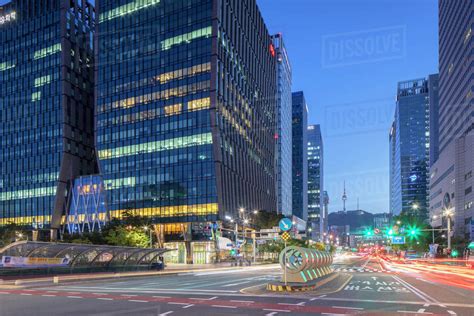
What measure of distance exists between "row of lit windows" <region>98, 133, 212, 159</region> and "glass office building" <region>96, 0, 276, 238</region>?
26 cm

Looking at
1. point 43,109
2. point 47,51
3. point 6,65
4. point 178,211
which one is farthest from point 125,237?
point 6,65

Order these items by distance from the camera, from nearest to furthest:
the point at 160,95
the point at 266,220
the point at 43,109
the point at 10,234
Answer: the point at 10,234 → the point at 160,95 → the point at 266,220 → the point at 43,109

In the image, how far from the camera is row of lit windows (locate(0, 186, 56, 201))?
130125 millimetres

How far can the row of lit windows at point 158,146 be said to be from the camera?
112 m

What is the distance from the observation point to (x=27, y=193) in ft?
440

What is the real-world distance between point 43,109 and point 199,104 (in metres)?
52.3

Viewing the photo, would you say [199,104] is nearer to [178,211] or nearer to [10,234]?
[178,211]

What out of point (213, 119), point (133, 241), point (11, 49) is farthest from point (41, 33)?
point (133, 241)

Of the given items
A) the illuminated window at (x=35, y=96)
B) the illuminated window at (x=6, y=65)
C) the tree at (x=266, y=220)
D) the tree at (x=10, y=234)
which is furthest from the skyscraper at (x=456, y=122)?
the illuminated window at (x=6, y=65)

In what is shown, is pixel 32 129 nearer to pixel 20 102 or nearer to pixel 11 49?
pixel 20 102

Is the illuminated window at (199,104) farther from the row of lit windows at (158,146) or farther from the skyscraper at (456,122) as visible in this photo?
the skyscraper at (456,122)

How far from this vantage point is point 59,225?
130125 mm

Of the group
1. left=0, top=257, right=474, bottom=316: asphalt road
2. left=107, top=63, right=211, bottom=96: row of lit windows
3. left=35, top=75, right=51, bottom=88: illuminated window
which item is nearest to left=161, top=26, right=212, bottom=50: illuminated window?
left=107, top=63, right=211, bottom=96: row of lit windows

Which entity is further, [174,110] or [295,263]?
[174,110]
